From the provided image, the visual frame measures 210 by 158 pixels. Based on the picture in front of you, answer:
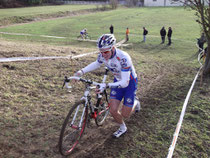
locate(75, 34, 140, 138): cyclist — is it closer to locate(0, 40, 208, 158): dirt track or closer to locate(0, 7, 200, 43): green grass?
locate(0, 40, 208, 158): dirt track

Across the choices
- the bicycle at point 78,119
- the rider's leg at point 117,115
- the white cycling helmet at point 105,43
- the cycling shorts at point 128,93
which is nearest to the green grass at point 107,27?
the cycling shorts at point 128,93

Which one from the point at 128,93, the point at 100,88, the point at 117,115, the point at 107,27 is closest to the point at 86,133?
the point at 117,115

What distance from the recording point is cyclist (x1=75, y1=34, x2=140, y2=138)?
4.71 meters

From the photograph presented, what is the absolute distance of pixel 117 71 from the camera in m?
5.27

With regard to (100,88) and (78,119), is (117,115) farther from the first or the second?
(100,88)

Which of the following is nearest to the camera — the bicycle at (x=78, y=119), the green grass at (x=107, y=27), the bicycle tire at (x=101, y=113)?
the bicycle at (x=78, y=119)

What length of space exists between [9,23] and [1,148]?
41340 millimetres

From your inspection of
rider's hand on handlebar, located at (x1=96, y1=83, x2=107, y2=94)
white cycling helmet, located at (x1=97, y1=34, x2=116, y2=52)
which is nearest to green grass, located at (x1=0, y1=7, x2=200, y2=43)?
white cycling helmet, located at (x1=97, y1=34, x2=116, y2=52)

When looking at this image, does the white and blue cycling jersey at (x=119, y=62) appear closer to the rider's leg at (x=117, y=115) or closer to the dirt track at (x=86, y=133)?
the rider's leg at (x=117, y=115)

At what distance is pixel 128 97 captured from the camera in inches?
213

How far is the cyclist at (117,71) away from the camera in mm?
4715

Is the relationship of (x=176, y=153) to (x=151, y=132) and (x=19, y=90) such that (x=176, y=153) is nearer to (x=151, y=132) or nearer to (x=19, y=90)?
(x=151, y=132)

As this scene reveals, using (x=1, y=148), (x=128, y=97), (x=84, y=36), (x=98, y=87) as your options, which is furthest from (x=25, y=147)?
(x=84, y=36)

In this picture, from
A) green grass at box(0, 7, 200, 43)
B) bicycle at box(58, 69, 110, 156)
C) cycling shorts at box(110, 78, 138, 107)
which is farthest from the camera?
green grass at box(0, 7, 200, 43)
